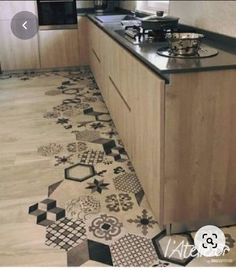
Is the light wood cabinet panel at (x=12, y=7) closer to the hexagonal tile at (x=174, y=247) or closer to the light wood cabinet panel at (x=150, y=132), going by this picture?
the light wood cabinet panel at (x=150, y=132)

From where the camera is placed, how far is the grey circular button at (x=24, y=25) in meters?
4.66

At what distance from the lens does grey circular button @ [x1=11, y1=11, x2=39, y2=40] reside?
4.66 metres

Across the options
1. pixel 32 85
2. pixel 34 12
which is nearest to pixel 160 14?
pixel 32 85

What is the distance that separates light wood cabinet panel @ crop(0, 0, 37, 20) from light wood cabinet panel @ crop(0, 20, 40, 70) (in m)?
0.09

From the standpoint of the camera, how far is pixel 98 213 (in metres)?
1.86

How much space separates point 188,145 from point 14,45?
3.96 m

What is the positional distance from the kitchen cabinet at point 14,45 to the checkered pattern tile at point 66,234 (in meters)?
3.58

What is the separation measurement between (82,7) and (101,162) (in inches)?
137

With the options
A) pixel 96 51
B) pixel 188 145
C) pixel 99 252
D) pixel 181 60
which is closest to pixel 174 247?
pixel 99 252

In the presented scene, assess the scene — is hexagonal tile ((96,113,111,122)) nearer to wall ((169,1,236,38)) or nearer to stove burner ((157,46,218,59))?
wall ((169,1,236,38))

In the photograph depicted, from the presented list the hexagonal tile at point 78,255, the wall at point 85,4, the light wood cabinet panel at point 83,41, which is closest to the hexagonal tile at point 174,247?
the hexagonal tile at point 78,255

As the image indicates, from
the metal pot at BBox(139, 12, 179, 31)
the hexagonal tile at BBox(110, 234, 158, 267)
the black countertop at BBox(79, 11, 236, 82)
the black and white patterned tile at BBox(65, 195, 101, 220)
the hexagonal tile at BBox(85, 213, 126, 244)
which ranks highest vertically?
the metal pot at BBox(139, 12, 179, 31)

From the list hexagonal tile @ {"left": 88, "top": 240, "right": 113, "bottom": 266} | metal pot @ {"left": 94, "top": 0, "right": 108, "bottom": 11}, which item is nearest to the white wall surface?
hexagonal tile @ {"left": 88, "top": 240, "right": 113, "bottom": 266}

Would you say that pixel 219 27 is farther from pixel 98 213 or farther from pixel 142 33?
pixel 98 213
